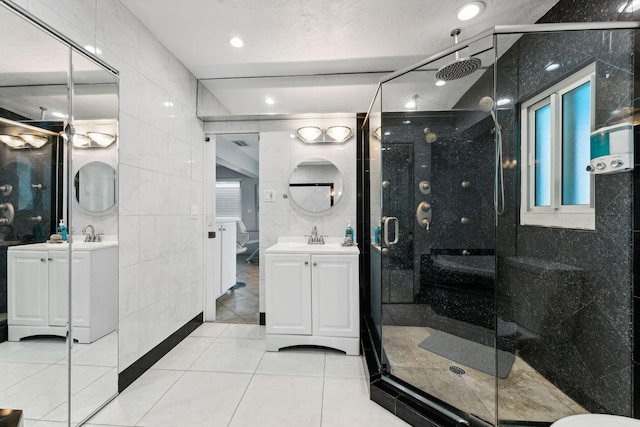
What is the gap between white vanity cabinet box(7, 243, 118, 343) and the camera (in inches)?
42.3

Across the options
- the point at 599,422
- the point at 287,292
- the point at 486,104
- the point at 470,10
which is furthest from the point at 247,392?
the point at 470,10

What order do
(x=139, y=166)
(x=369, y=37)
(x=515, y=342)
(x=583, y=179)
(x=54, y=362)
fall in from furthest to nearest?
(x=369, y=37) < (x=139, y=166) < (x=515, y=342) < (x=583, y=179) < (x=54, y=362)

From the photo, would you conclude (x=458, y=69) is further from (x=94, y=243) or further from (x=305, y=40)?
(x=94, y=243)

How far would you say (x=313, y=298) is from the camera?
2.15 m

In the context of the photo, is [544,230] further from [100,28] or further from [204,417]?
[100,28]

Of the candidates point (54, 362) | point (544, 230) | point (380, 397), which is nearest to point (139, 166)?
point (54, 362)

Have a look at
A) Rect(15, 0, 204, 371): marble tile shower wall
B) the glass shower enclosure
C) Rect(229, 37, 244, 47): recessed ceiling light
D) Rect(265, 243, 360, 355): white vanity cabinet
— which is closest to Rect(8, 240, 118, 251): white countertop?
Rect(15, 0, 204, 371): marble tile shower wall

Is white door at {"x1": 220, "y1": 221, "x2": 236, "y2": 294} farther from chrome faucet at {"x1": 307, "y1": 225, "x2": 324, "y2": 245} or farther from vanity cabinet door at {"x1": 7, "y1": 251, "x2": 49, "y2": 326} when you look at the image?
vanity cabinet door at {"x1": 7, "y1": 251, "x2": 49, "y2": 326}

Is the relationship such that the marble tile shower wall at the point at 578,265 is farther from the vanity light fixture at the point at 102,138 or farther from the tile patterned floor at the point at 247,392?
the vanity light fixture at the point at 102,138

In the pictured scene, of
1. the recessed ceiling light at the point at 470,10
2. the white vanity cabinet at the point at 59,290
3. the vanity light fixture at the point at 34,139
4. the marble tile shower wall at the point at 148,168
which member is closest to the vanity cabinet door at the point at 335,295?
the marble tile shower wall at the point at 148,168

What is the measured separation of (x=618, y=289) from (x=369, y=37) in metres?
2.10

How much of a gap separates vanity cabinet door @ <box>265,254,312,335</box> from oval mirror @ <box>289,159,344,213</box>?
68 cm

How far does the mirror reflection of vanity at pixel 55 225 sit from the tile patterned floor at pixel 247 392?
0.64 ft

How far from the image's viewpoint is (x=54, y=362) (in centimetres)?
124
